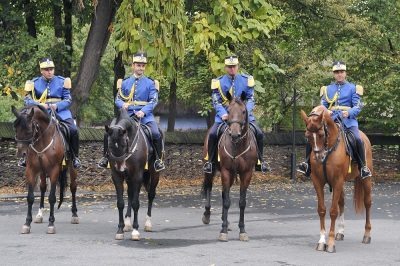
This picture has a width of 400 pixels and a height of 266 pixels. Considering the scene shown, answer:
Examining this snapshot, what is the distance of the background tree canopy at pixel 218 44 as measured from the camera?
2070cm

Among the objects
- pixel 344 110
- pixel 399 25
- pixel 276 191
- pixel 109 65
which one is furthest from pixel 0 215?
pixel 109 65

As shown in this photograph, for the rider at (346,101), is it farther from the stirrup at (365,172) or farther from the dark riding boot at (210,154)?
the dark riding boot at (210,154)

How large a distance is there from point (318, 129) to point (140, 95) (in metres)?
3.95

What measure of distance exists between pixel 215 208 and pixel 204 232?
17.1 feet

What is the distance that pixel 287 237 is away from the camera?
15086 millimetres

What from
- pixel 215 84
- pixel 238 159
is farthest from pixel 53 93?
pixel 238 159

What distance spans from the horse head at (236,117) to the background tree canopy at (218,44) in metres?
5.33

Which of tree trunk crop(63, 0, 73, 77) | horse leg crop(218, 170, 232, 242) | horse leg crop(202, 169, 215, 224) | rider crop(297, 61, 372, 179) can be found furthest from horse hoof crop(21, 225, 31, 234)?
tree trunk crop(63, 0, 73, 77)

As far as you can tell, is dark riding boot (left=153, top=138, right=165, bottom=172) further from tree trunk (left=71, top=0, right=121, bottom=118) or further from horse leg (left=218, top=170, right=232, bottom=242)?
tree trunk (left=71, top=0, right=121, bottom=118)

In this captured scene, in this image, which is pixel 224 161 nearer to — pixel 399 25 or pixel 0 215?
pixel 0 215

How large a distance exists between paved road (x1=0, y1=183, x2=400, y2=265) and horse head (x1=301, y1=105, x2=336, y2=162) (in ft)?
5.45

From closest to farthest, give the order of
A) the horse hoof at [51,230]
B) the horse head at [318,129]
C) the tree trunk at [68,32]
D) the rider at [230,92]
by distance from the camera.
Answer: the horse head at [318,129] → the horse hoof at [51,230] → the rider at [230,92] → the tree trunk at [68,32]

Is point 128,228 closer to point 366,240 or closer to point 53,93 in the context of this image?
point 53,93

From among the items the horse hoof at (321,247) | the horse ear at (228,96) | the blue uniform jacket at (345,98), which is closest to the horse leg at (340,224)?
the blue uniform jacket at (345,98)
